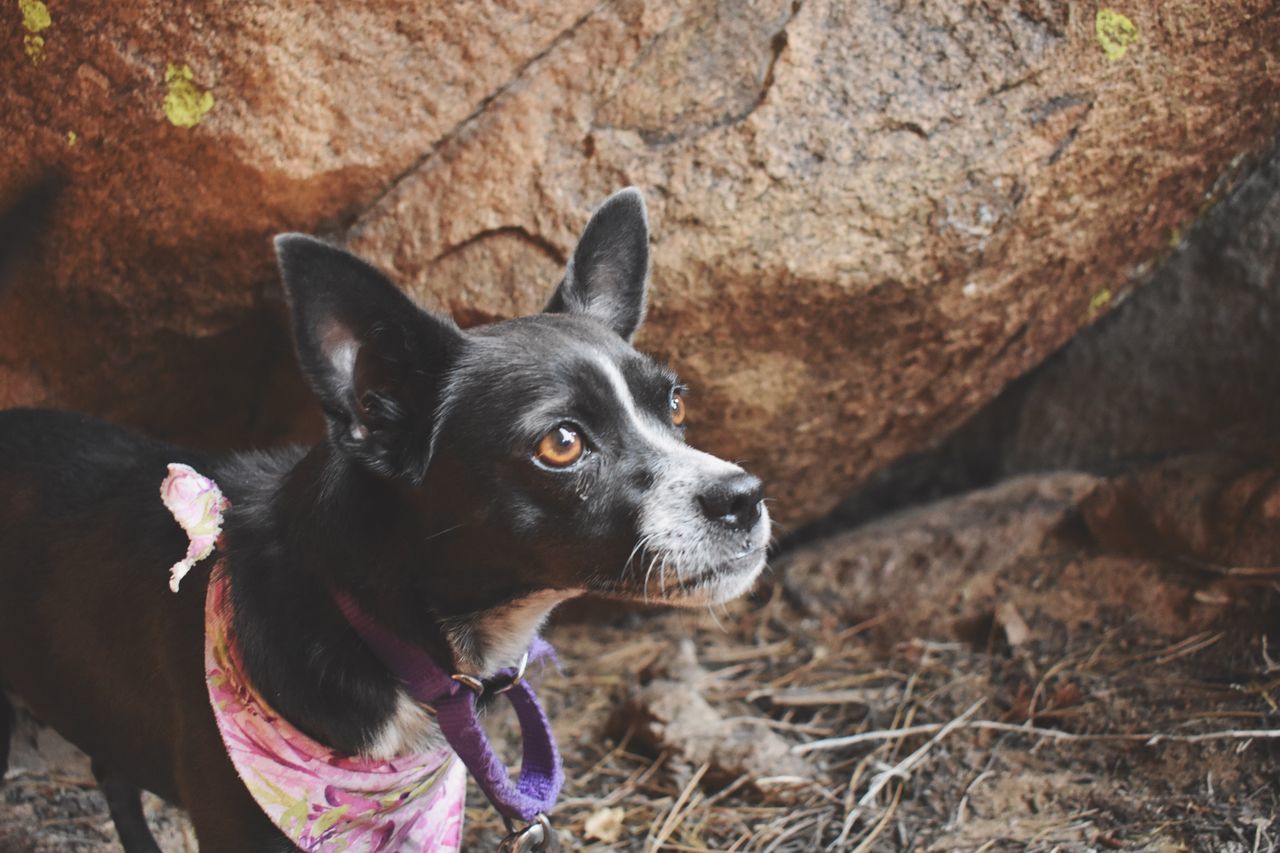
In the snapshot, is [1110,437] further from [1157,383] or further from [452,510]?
[452,510]

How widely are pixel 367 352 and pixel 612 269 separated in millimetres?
712

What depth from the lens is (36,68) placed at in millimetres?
2498

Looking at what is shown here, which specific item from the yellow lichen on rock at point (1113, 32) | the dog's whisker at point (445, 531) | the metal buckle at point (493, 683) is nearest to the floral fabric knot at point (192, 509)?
the dog's whisker at point (445, 531)

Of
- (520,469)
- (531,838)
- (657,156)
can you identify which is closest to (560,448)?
(520,469)

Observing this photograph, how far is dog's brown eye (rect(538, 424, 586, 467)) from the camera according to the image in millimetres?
2080

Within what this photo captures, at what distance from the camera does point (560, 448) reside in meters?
2.09

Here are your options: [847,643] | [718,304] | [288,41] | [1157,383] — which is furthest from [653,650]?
[288,41]

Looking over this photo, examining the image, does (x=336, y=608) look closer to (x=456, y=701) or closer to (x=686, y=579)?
(x=456, y=701)

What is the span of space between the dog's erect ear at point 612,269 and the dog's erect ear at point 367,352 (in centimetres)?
45

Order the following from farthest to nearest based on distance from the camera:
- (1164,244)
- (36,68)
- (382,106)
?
(1164,244)
(382,106)
(36,68)

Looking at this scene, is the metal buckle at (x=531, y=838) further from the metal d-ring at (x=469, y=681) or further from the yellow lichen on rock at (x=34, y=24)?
the yellow lichen on rock at (x=34, y=24)

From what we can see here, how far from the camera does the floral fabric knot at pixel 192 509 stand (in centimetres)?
211

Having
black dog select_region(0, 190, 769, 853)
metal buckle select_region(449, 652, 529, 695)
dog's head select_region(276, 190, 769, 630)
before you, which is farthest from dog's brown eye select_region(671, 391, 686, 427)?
metal buckle select_region(449, 652, 529, 695)

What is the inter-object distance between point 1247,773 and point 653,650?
202cm
